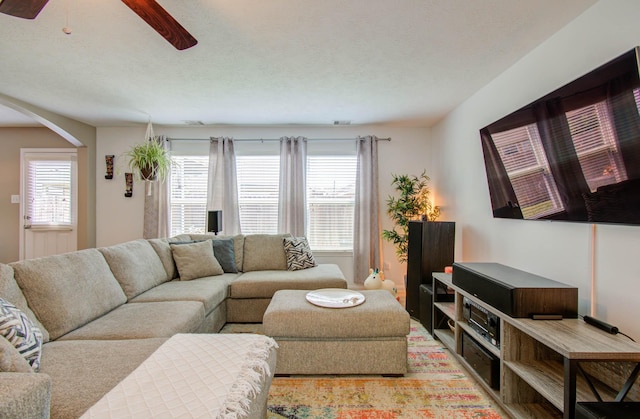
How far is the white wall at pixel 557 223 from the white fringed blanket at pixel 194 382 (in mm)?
1878

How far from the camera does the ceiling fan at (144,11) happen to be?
135cm

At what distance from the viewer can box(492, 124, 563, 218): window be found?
1.90 metres

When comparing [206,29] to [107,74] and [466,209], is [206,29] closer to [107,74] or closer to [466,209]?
[107,74]

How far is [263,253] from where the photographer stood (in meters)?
3.64

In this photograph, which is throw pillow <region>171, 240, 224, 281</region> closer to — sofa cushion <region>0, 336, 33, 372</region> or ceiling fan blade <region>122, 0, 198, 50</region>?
sofa cushion <region>0, 336, 33, 372</region>

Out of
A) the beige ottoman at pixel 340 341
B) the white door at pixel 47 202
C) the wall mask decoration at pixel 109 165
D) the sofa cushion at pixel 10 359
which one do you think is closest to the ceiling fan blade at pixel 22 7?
the sofa cushion at pixel 10 359

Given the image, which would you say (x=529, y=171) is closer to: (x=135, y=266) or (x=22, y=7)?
(x=22, y=7)

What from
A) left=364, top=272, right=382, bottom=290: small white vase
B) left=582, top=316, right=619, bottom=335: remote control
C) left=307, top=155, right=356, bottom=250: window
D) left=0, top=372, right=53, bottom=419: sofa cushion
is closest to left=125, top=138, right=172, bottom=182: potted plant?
left=307, top=155, right=356, bottom=250: window

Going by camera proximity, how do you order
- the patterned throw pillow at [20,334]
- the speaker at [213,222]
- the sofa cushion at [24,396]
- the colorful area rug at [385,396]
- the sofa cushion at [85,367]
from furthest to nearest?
the speaker at [213,222] → the colorful area rug at [385,396] → the patterned throw pillow at [20,334] → the sofa cushion at [85,367] → the sofa cushion at [24,396]

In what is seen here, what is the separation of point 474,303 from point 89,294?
2.59m

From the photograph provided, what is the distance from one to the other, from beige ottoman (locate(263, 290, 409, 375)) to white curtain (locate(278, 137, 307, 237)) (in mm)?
2356

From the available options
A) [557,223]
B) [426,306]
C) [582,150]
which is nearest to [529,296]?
[557,223]

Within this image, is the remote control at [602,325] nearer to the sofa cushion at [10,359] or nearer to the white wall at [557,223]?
the white wall at [557,223]

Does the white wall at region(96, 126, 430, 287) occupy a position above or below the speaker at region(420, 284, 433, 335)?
above
